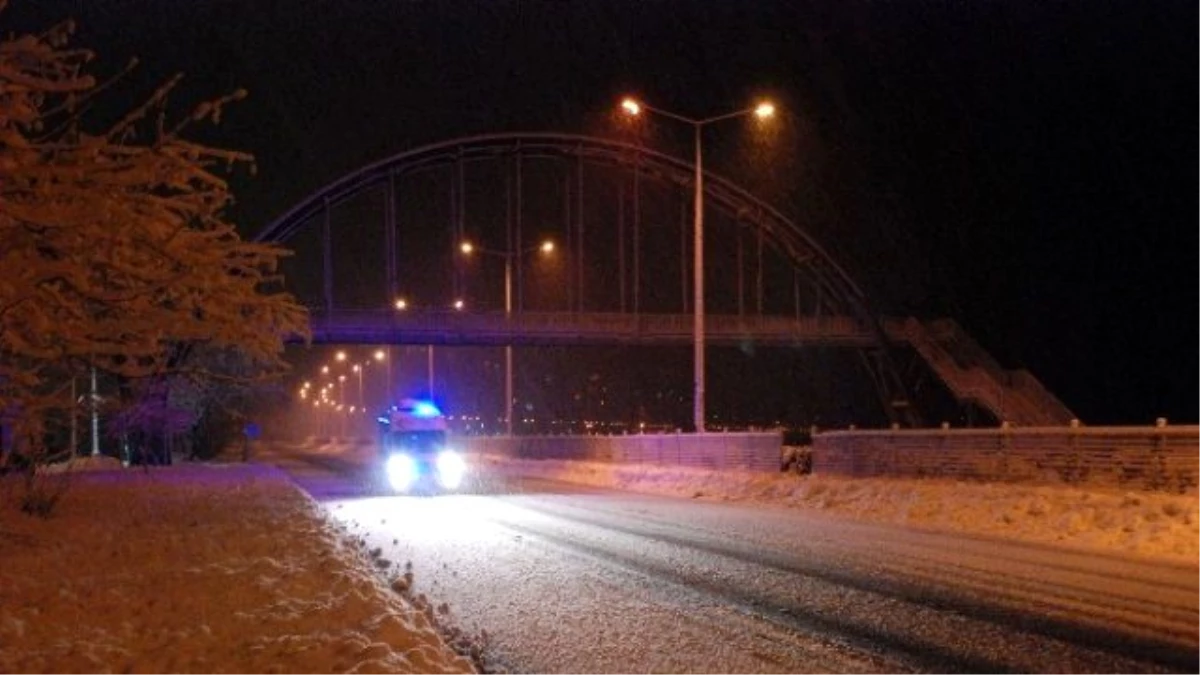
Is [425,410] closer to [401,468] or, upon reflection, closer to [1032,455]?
[401,468]

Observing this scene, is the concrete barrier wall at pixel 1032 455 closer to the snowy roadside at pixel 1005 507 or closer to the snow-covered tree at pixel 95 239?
the snowy roadside at pixel 1005 507

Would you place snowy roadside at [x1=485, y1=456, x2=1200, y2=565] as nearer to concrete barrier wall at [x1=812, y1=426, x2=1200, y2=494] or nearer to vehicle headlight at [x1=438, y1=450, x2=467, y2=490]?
concrete barrier wall at [x1=812, y1=426, x2=1200, y2=494]

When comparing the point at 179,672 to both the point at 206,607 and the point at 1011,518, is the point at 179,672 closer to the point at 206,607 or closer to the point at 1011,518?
the point at 206,607

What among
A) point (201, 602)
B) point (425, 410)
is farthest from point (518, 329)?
point (201, 602)

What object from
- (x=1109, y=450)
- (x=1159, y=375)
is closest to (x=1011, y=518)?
(x=1109, y=450)

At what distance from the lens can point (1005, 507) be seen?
18234 millimetres

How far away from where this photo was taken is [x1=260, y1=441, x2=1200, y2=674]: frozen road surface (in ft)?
26.3

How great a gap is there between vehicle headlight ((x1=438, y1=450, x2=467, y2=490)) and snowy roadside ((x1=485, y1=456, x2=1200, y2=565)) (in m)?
8.48

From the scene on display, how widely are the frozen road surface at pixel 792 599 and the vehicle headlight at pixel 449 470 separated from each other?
1605 centimetres

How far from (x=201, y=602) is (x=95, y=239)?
3021mm

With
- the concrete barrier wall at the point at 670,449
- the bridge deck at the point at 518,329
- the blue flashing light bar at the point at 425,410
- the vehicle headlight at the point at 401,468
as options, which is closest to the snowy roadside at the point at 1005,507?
the concrete barrier wall at the point at 670,449

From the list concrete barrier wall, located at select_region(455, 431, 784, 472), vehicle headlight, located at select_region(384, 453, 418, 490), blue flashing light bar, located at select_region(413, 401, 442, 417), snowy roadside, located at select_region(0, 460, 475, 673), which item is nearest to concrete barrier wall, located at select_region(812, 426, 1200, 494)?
concrete barrier wall, located at select_region(455, 431, 784, 472)

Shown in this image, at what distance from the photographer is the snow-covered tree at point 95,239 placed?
8.54 metres

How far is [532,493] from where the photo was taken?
28344mm
